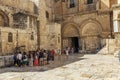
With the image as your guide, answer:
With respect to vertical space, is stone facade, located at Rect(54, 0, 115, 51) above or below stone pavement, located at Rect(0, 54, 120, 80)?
above

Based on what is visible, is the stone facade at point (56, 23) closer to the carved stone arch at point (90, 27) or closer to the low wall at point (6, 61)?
the carved stone arch at point (90, 27)

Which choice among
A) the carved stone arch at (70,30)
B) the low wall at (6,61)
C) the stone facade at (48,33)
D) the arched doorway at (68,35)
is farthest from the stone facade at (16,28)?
the arched doorway at (68,35)

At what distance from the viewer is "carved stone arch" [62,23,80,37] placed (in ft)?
80.9

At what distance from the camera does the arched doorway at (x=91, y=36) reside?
22609mm

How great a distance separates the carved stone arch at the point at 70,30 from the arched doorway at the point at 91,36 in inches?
46.9

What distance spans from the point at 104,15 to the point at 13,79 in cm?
1733

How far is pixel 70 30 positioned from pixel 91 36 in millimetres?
3580

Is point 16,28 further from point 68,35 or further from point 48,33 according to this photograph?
point 68,35

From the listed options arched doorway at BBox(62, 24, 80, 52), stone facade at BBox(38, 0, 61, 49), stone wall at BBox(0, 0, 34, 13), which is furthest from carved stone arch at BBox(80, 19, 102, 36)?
stone wall at BBox(0, 0, 34, 13)

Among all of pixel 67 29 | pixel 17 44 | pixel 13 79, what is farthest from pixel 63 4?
pixel 13 79

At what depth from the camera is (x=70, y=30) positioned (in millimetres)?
25234

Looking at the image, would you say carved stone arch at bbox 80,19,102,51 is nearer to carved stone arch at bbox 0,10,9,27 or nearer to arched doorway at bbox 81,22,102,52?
arched doorway at bbox 81,22,102,52

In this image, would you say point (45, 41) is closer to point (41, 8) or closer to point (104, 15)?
point (41, 8)

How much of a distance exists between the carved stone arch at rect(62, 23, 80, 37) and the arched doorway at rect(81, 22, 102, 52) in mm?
1190
